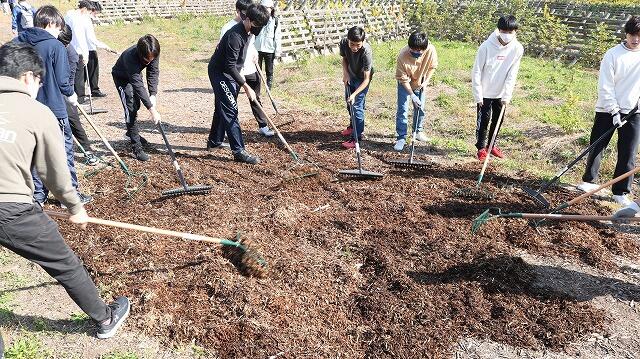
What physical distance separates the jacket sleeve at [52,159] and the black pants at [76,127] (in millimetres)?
3081

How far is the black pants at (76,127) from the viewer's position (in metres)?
5.36

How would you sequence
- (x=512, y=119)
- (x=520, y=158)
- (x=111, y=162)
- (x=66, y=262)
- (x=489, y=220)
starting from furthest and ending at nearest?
(x=512, y=119)
(x=520, y=158)
(x=111, y=162)
(x=489, y=220)
(x=66, y=262)

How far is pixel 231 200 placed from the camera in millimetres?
4902

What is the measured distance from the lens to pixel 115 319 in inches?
121

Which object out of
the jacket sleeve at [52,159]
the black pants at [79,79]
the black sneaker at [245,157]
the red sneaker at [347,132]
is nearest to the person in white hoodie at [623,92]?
the red sneaker at [347,132]

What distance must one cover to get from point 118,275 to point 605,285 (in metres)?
3.86

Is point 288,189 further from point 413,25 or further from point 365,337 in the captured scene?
point 413,25

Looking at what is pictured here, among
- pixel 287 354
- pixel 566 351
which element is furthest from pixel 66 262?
pixel 566 351

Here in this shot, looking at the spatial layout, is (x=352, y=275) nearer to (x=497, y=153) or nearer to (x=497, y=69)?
(x=497, y=69)

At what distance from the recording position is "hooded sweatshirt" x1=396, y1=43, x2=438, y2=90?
6039mm

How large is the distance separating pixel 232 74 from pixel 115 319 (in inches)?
128

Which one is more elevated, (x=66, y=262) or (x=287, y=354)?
(x=66, y=262)

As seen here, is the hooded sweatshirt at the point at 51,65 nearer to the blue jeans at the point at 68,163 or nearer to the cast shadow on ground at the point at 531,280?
the blue jeans at the point at 68,163

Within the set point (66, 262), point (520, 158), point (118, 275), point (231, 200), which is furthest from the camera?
point (520, 158)
